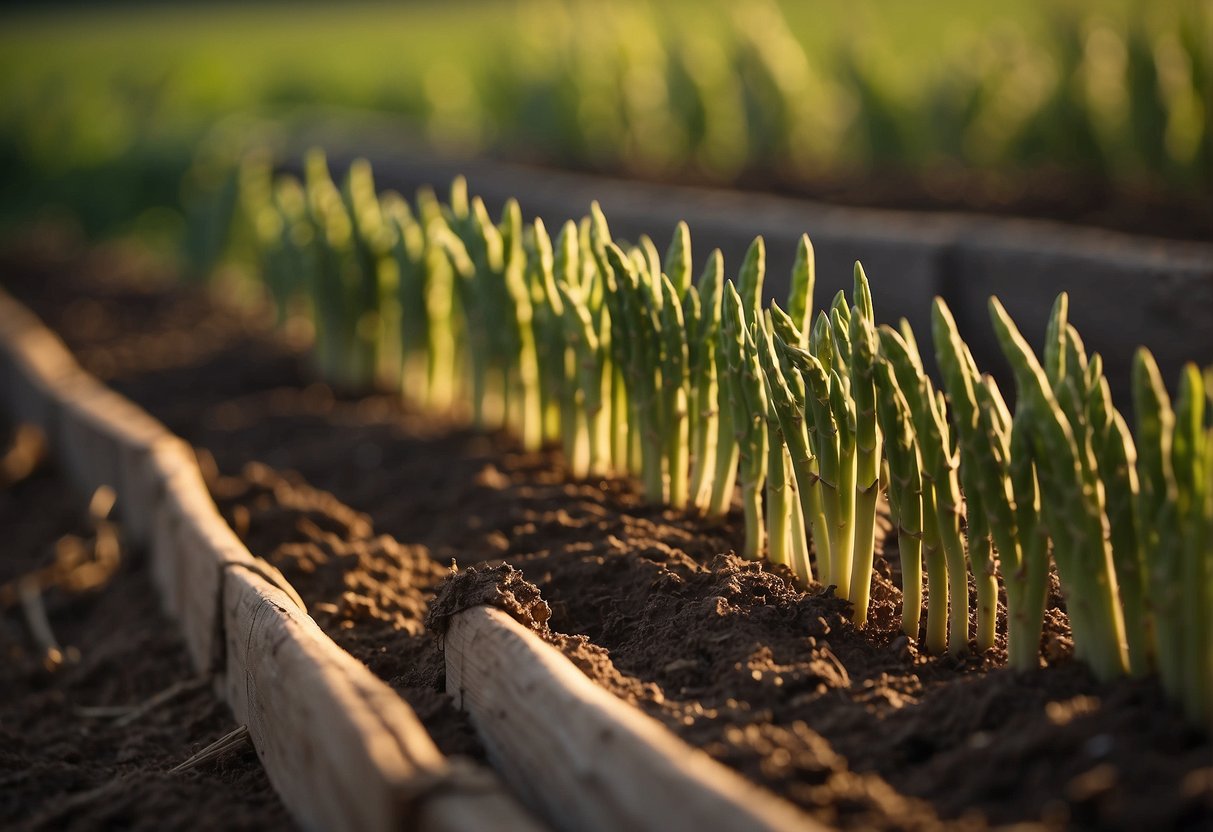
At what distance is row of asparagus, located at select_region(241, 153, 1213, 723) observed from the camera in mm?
2154

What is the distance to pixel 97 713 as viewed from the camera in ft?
10.8

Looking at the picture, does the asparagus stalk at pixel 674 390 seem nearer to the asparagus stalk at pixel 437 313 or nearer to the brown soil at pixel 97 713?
the brown soil at pixel 97 713

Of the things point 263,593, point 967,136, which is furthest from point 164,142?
point 263,593

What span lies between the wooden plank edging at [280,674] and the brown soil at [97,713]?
8cm

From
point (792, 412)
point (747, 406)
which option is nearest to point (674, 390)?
point (747, 406)

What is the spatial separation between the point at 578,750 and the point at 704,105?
21.4 feet

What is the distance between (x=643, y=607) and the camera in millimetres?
2797

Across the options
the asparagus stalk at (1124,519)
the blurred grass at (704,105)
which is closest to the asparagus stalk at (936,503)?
the asparagus stalk at (1124,519)

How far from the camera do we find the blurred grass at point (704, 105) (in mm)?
6504

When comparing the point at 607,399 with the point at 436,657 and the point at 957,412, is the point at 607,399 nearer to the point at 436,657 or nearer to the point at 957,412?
the point at 436,657

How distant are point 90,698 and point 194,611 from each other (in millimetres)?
343

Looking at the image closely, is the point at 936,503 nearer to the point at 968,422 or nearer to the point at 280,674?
Result: the point at 968,422

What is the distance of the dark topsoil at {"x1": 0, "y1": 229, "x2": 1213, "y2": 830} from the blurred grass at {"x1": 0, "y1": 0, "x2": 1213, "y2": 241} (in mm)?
3611

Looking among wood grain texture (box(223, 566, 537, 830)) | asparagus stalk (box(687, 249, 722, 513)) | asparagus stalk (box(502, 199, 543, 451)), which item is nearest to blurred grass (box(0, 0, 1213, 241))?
asparagus stalk (box(502, 199, 543, 451))
